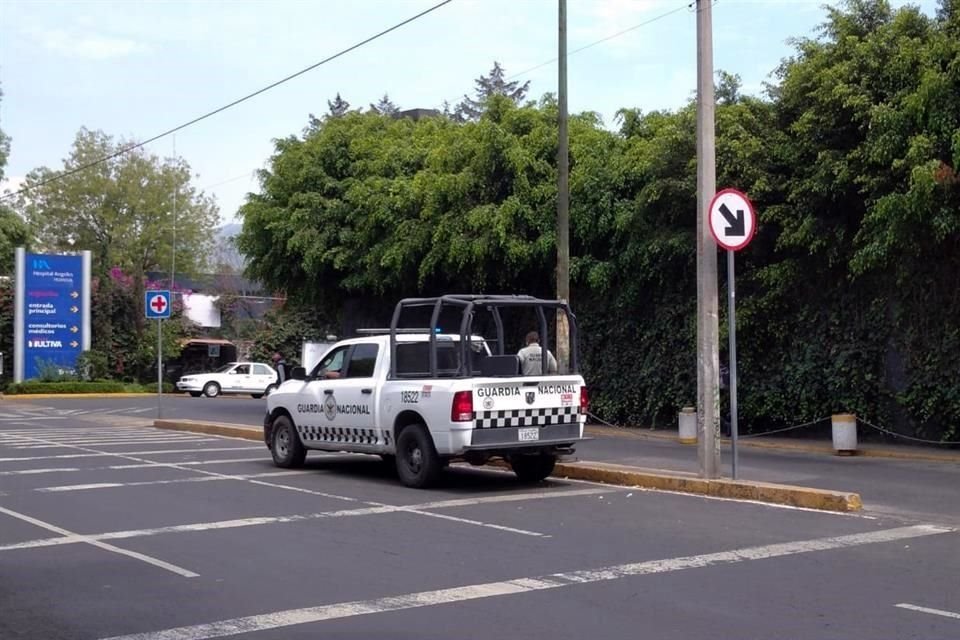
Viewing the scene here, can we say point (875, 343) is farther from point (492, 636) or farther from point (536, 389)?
point (492, 636)

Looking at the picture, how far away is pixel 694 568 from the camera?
871 centimetres

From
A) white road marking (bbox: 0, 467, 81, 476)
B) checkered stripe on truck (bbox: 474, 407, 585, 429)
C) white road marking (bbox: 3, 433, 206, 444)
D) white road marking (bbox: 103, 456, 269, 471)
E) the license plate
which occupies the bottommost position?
white road marking (bbox: 0, 467, 81, 476)

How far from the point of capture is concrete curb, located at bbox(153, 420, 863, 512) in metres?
11.9

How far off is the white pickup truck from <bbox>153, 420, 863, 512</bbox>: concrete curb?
63cm

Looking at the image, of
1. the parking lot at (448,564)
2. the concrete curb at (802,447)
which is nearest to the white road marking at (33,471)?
the parking lot at (448,564)

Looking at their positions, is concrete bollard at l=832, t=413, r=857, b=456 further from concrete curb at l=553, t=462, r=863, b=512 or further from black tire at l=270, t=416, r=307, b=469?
black tire at l=270, t=416, r=307, b=469

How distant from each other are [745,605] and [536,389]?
6.28 meters

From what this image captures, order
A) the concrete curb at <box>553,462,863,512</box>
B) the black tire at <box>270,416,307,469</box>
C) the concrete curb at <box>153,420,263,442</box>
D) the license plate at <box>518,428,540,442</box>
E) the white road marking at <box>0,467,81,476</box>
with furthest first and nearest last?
1. the concrete curb at <box>153,420,263,442</box>
2. the black tire at <box>270,416,307,469</box>
3. the white road marking at <box>0,467,81,476</box>
4. the license plate at <box>518,428,540,442</box>
5. the concrete curb at <box>553,462,863,512</box>

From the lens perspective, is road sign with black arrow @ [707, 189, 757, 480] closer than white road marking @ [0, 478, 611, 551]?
No

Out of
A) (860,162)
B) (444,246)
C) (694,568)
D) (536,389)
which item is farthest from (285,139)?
(694,568)

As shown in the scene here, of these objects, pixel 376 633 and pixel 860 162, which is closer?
pixel 376 633

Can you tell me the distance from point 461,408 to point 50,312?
35616 millimetres

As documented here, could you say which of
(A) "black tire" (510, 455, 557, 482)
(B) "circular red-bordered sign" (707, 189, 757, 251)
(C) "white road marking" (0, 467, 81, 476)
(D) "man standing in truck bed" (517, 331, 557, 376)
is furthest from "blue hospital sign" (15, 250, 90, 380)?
(B) "circular red-bordered sign" (707, 189, 757, 251)

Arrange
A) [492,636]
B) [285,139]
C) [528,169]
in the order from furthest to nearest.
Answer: [285,139]
[528,169]
[492,636]
